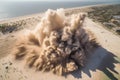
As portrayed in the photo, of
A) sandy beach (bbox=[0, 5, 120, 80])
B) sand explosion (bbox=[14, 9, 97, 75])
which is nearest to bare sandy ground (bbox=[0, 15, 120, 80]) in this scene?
sandy beach (bbox=[0, 5, 120, 80])

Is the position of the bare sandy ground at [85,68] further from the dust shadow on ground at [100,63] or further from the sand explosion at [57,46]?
the sand explosion at [57,46]

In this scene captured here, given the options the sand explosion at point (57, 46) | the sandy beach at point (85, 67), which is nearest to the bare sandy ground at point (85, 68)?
the sandy beach at point (85, 67)

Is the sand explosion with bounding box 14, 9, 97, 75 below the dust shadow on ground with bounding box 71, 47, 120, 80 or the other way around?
the other way around

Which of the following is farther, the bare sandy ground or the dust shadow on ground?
the dust shadow on ground

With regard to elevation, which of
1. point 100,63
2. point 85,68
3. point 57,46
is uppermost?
point 57,46

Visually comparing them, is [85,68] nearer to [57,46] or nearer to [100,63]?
[100,63]

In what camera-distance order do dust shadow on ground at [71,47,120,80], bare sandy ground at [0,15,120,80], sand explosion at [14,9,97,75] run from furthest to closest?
sand explosion at [14,9,97,75]
dust shadow on ground at [71,47,120,80]
bare sandy ground at [0,15,120,80]

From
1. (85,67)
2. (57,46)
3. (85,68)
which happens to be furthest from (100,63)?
(57,46)

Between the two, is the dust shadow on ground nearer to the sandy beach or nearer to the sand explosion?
the sandy beach
